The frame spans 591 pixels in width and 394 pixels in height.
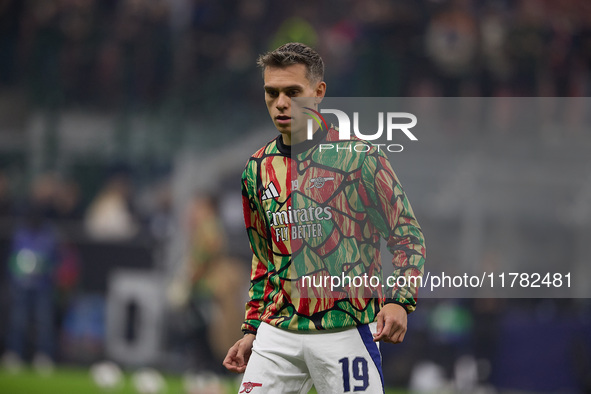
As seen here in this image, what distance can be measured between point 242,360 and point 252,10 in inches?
392

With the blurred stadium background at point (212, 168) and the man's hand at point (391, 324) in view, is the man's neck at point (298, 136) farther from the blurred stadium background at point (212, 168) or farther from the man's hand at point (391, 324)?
the blurred stadium background at point (212, 168)

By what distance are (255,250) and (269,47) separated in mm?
9002

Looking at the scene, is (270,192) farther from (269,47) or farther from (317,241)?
(269,47)

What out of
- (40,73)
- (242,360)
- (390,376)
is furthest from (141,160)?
(242,360)

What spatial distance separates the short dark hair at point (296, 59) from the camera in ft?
12.0

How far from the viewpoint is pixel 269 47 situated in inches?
498

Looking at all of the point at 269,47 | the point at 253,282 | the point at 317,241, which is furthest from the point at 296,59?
the point at 269,47

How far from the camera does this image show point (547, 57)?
11352mm

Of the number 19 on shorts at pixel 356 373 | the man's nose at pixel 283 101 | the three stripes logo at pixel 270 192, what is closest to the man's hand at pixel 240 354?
the number 19 on shorts at pixel 356 373

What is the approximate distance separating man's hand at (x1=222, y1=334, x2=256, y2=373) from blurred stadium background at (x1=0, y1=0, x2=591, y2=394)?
6044 mm

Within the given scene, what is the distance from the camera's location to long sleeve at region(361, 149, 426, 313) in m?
3.43

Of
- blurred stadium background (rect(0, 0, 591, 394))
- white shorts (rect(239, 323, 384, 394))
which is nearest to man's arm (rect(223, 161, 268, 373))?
white shorts (rect(239, 323, 384, 394))

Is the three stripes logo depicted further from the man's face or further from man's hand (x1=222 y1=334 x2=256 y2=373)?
man's hand (x1=222 y1=334 x2=256 y2=373)

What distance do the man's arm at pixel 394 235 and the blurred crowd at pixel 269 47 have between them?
24.2 feet
